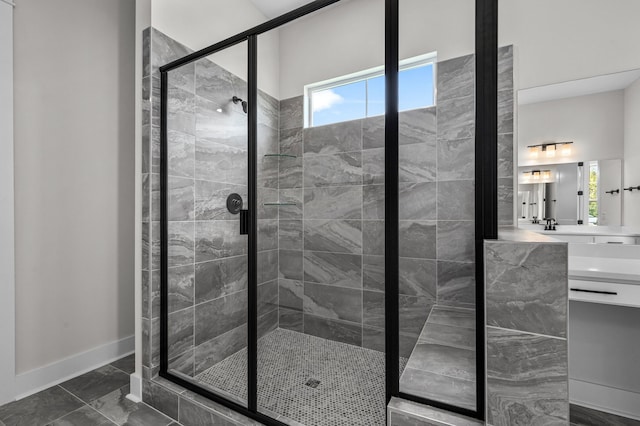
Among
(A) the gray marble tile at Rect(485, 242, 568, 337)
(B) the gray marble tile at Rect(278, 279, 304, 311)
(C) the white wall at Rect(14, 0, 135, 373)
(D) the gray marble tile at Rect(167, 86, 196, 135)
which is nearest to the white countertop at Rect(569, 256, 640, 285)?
(A) the gray marble tile at Rect(485, 242, 568, 337)

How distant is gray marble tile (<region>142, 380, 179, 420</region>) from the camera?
1.61m

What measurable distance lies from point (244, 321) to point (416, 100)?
1.92 meters

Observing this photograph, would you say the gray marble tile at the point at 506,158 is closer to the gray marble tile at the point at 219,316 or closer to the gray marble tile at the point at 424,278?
the gray marble tile at the point at 424,278

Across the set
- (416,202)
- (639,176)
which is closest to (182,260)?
(416,202)

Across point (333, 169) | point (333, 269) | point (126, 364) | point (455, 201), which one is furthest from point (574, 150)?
point (126, 364)

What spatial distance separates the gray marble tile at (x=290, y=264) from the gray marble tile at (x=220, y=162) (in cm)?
90

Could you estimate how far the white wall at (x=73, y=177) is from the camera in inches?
70.2

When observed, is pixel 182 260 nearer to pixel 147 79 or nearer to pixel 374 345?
pixel 147 79

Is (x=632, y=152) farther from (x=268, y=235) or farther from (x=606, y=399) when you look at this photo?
(x=268, y=235)

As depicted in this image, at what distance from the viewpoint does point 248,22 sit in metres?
2.61

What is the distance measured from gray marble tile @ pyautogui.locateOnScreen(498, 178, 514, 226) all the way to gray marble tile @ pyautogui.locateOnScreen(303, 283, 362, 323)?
1.19 metres

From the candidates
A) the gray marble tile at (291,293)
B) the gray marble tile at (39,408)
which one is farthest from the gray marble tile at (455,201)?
the gray marble tile at (39,408)

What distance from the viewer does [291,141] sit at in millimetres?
2732

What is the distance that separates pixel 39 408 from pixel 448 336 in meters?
2.26
